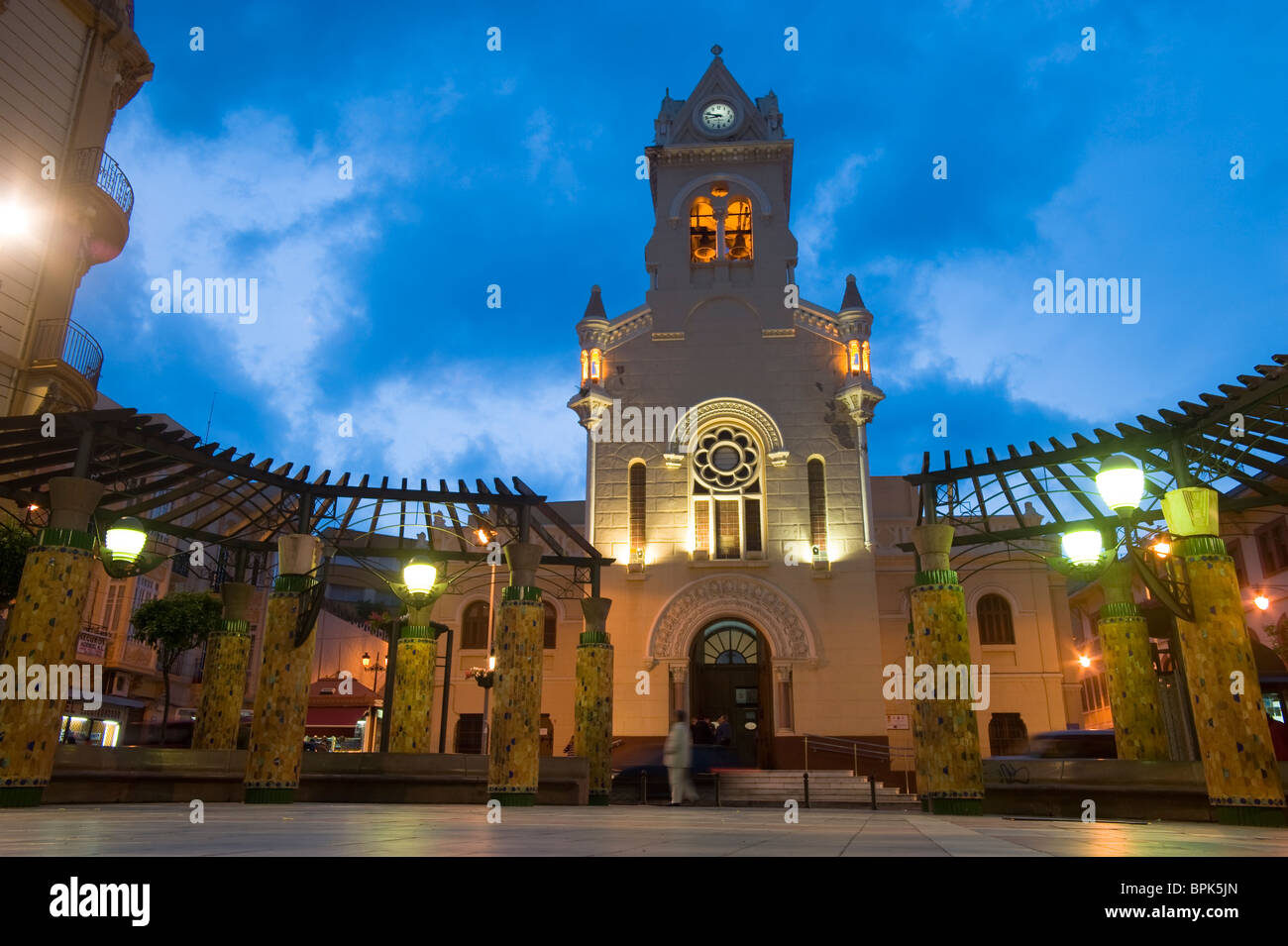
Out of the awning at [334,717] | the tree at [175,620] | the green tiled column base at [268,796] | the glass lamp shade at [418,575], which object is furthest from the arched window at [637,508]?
the awning at [334,717]

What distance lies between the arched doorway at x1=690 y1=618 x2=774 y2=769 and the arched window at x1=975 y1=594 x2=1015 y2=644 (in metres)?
7.02

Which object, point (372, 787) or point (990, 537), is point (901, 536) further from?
point (372, 787)

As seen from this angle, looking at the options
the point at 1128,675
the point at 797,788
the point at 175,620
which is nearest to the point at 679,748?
the point at 797,788

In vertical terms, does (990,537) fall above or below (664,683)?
above

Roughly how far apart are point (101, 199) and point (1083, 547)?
77.1 feet

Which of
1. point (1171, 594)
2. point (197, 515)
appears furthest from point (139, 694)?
point (1171, 594)

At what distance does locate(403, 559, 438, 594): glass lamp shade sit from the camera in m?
18.2

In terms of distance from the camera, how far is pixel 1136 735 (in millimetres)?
15336

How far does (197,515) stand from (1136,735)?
33.9 m

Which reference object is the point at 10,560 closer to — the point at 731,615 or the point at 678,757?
the point at 678,757

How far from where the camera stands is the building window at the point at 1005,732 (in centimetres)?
2527

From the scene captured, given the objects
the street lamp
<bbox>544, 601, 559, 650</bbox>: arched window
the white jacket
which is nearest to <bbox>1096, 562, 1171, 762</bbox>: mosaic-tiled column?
the street lamp

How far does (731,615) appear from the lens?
83.2 ft

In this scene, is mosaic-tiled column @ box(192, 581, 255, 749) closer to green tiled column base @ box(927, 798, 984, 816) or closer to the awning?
green tiled column base @ box(927, 798, 984, 816)
